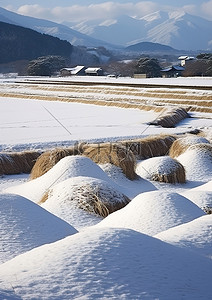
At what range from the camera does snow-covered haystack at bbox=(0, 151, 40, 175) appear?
44.2 feet

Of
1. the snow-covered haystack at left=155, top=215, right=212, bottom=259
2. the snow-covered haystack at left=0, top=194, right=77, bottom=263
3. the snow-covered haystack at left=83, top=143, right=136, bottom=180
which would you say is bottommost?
the snow-covered haystack at left=83, top=143, right=136, bottom=180

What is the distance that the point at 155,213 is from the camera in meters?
6.32

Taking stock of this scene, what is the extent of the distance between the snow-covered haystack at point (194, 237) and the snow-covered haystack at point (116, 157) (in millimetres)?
7079

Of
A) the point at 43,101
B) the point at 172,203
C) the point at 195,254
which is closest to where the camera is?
the point at 195,254

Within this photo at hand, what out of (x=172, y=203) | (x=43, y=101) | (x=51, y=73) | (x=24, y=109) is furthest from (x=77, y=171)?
(x=51, y=73)

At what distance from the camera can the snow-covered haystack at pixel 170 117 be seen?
21141 mm

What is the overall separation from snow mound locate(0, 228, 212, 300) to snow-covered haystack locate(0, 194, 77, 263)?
156 centimetres

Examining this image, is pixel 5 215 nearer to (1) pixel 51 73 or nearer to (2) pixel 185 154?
(2) pixel 185 154

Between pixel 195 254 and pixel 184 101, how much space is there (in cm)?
2504

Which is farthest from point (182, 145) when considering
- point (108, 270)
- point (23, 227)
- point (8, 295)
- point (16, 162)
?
point (8, 295)

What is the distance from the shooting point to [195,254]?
Answer: 411 centimetres

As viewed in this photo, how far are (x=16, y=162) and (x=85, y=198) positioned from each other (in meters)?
5.64

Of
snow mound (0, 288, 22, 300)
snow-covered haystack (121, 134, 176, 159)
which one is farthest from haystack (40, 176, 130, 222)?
snow-covered haystack (121, 134, 176, 159)

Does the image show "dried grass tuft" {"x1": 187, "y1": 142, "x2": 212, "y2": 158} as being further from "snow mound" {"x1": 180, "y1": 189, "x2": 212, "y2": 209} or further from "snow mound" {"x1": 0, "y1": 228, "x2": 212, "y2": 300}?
"snow mound" {"x1": 0, "y1": 228, "x2": 212, "y2": 300}
